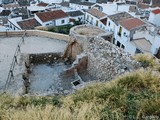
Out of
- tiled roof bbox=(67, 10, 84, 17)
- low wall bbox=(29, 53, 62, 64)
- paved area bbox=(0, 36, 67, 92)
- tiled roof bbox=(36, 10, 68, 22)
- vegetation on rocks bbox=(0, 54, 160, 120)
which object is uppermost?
vegetation on rocks bbox=(0, 54, 160, 120)

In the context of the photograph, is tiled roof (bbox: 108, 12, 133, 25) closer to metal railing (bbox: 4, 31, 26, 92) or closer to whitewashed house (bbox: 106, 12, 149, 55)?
whitewashed house (bbox: 106, 12, 149, 55)

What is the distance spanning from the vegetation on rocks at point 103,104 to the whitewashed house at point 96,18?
754 inches

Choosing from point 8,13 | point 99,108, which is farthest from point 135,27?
point 8,13

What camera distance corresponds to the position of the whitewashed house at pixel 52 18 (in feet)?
85.1

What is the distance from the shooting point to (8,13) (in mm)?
31484

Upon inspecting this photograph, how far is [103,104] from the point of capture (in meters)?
4.70

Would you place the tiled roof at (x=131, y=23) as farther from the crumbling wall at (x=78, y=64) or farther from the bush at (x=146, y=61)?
the bush at (x=146, y=61)

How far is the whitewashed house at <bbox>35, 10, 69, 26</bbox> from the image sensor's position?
25953 mm

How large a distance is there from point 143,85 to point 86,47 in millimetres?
4846

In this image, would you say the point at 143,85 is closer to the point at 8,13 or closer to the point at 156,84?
the point at 156,84

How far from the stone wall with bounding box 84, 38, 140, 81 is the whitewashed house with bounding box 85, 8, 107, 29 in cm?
1495

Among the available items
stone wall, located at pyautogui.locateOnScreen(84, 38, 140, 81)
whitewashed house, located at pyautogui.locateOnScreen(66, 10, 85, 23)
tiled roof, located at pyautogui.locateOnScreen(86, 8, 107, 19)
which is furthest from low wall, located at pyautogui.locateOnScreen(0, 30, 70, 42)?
whitewashed house, located at pyautogui.locateOnScreen(66, 10, 85, 23)

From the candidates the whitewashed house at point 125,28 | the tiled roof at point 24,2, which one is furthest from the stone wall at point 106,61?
the tiled roof at point 24,2

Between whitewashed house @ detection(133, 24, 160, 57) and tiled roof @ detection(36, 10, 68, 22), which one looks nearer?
whitewashed house @ detection(133, 24, 160, 57)
